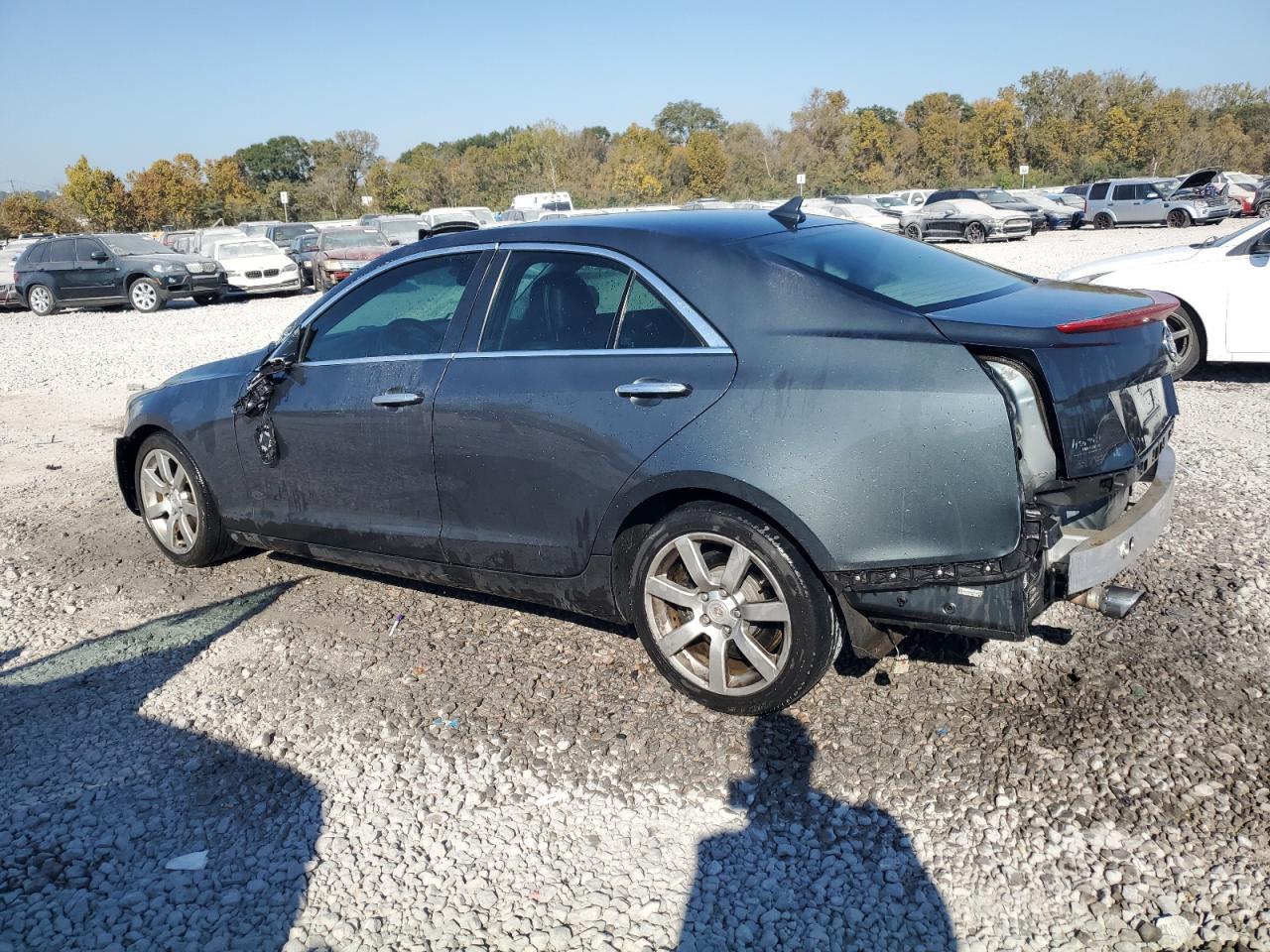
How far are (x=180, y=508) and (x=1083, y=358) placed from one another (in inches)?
176

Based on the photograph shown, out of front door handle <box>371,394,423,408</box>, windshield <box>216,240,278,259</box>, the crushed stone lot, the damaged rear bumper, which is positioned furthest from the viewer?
windshield <box>216,240,278,259</box>

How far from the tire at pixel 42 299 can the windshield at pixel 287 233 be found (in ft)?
42.0

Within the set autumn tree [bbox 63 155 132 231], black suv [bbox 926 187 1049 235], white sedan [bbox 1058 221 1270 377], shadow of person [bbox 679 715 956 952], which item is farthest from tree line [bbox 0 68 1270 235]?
shadow of person [bbox 679 715 956 952]

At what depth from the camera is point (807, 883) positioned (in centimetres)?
280

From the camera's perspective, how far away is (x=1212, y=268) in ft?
27.6

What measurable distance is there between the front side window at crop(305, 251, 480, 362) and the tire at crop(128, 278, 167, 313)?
62.6ft

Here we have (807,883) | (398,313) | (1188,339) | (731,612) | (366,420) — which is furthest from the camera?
(1188,339)

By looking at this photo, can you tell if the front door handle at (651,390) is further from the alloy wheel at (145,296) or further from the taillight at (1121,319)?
the alloy wheel at (145,296)

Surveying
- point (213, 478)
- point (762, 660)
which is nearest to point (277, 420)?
point (213, 478)

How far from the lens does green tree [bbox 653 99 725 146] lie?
119m

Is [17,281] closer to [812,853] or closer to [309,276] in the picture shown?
[309,276]

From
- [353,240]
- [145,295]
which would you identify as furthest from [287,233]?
[145,295]

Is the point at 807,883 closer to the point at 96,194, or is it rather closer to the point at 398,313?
the point at 398,313

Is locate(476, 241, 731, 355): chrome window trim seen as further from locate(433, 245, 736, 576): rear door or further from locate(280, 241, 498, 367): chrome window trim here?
locate(280, 241, 498, 367): chrome window trim
